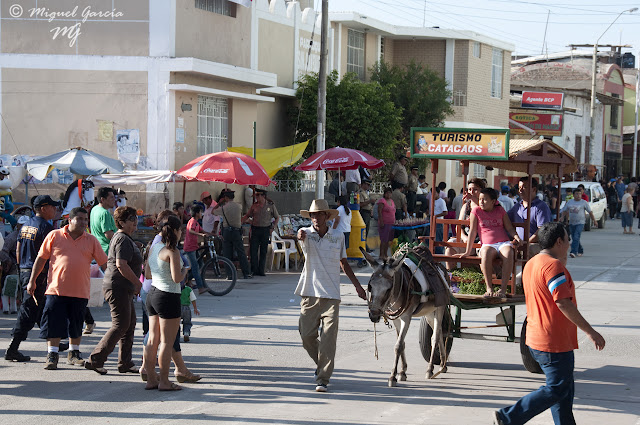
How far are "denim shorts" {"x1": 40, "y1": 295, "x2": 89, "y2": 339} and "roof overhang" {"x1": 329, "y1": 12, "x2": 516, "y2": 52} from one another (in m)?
23.1

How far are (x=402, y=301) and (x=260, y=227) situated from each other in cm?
988

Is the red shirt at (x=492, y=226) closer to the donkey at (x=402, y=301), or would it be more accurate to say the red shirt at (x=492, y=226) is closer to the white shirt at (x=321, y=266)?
the donkey at (x=402, y=301)

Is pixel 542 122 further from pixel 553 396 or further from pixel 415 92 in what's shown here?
pixel 553 396

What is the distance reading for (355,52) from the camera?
32938mm

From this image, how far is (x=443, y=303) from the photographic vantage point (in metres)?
9.22

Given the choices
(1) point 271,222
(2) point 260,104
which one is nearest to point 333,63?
(2) point 260,104

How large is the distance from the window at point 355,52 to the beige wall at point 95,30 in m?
12.6

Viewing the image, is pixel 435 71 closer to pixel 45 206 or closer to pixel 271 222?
pixel 271 222

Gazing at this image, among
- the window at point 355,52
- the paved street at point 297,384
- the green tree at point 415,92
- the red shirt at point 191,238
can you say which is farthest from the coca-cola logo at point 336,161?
the green tree at point 415,92

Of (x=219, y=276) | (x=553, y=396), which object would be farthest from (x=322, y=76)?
(x=553, y=396)

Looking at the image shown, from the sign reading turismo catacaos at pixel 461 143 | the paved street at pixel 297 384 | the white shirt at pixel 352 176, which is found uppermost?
the sign reading turismo catacaos at pixel 461 143

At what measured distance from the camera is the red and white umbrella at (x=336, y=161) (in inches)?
800

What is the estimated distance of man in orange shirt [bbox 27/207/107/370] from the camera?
9.40m

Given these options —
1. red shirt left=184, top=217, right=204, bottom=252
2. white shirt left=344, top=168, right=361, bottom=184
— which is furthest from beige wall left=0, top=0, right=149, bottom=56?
red shirt left=184, top=217, right=204, bottom=252
